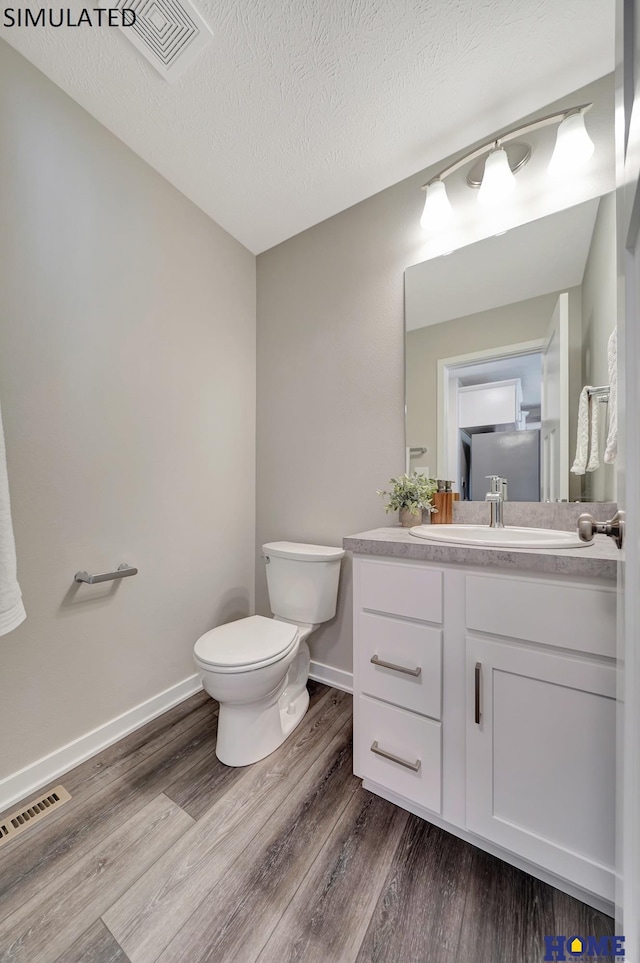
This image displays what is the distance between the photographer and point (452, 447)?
5.06 ft

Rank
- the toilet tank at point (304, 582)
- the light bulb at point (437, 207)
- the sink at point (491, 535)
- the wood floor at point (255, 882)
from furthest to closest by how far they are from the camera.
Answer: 1. the toilet tank at point (304, 582)
2. the light bulb at point (437, 207)
3. the sink at point (491, 535)
4. the wood floor at point (255, 882)

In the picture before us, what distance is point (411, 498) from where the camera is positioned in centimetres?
152

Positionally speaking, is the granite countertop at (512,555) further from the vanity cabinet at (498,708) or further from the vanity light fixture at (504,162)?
the vanity light fixture at (504,162)

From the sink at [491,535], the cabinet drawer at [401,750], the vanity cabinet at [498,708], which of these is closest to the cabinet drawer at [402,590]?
the vanity cabinet at [498,708]

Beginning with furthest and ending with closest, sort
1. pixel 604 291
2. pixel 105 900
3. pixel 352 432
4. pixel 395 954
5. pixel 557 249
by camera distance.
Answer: pixel 352 432
pixel 557 249
pixel 604 291
pixel 105 900
pixel 395 954

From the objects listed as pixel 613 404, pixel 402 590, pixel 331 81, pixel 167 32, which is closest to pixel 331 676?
pixel 402 590

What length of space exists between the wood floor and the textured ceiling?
8.09ft

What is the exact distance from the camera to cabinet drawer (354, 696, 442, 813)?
3.50 ft

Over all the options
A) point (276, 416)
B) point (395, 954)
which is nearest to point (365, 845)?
point (395, 954)

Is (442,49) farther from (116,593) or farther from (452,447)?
(116,593)

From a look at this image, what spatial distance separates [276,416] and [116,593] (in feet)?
3.91

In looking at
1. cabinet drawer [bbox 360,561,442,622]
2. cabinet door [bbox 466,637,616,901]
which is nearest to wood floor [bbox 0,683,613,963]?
cabinet door [bbox 466,637,616,901]

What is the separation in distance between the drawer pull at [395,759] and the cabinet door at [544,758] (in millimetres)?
148

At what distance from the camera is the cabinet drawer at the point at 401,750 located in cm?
107
